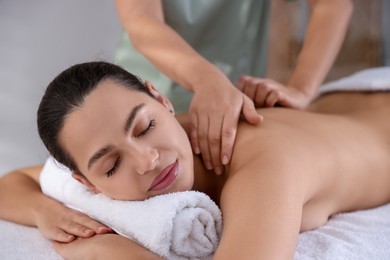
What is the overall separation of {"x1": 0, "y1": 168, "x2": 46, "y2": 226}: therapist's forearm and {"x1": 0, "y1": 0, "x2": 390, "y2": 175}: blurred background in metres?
0.68

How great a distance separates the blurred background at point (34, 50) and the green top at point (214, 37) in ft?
0.84

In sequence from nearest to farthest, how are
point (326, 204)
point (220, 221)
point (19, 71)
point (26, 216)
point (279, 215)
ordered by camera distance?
point (279, 215) < point (220, 221) < point (326, 204) < point (26, 216) < point (19, 71)

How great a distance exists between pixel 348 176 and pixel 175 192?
0.42m

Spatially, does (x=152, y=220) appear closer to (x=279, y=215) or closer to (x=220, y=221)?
(x=220, y=221)

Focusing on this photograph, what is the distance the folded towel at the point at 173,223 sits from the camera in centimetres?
101

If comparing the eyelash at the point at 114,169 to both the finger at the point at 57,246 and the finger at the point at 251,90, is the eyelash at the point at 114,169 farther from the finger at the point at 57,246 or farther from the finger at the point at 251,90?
the finger at the point at 251,90

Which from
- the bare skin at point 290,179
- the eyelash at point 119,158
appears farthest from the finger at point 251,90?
the eyelash at point 119,158

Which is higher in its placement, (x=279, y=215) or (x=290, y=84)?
(x=279, y=215)

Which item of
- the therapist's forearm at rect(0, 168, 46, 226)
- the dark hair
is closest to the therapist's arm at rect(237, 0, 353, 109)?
the dark hair

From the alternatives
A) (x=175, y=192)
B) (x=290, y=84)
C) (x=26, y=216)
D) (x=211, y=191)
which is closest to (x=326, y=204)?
(x=211, y=191)

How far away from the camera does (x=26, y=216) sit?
136 cm

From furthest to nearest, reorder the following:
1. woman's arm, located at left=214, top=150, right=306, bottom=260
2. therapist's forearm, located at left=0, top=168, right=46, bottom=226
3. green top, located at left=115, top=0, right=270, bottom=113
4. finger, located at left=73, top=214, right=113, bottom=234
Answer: green top, located at left=115, top=0, right=270, bottom=113, therapist's forearm, located at left=0, top=168, right=46, bottom=226, finger, located at left=73, top=214, right=113, bottom=234, woman's arm, located at left=214, top=150, right=306, bottom=260

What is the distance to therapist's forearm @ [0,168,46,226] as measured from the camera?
136 centimetres

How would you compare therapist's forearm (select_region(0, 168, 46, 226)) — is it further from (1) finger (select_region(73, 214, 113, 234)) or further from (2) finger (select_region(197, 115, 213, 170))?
(2) finger (select_region(197, 115, 213, 170))
